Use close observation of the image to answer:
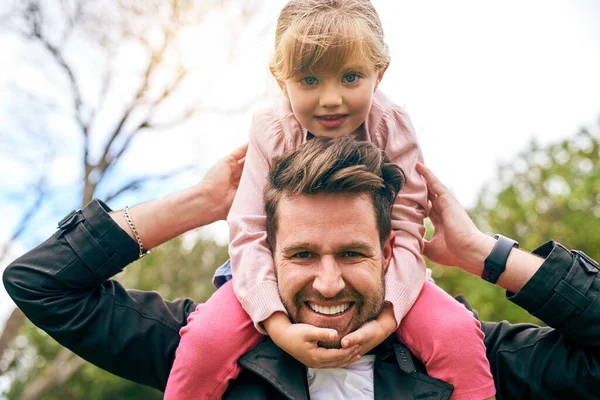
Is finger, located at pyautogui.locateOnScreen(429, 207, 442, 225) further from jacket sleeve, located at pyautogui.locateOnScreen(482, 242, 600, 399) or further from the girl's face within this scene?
the girl's face

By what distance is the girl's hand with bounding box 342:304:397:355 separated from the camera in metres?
2.51

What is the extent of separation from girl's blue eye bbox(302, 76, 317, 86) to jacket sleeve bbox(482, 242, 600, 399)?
127 centimetres

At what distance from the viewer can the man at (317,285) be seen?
2.67m

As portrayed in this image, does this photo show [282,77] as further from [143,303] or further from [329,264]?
[143,303]

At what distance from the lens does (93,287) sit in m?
3.09

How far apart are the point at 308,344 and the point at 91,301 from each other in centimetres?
117

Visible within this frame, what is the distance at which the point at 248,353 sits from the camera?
268 cm

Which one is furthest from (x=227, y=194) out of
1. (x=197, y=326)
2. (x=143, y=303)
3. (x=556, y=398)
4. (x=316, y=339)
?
(x=556, y=398)

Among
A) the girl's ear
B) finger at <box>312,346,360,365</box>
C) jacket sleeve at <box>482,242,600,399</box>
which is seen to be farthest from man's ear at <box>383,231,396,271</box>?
the girl's ear

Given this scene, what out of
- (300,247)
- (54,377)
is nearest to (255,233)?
(300,247)

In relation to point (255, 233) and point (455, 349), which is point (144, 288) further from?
point (455, 349)

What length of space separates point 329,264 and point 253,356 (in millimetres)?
496

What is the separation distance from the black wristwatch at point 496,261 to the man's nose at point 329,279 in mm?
734

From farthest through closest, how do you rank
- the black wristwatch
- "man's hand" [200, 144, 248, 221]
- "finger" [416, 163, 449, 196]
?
"man's hand" [200, 144, 248, 221]
"finger" [416, 163, 449, 196]
the black wristwatch
